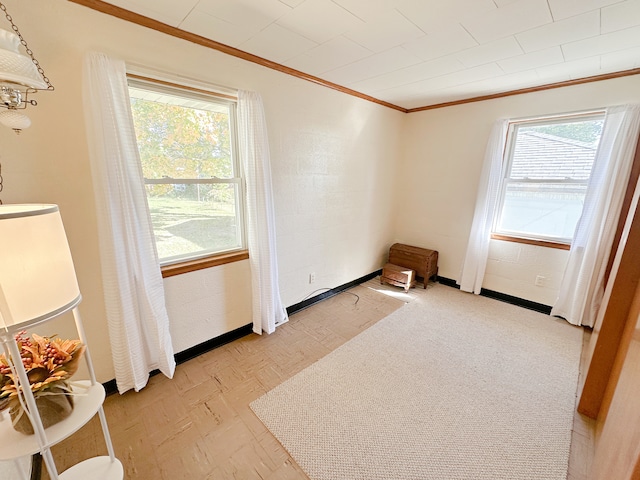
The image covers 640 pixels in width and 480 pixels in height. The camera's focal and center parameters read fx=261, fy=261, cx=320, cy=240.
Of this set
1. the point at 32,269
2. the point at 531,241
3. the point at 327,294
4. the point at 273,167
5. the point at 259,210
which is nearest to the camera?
the point at 32,269

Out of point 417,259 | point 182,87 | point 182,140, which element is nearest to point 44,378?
point 182,140

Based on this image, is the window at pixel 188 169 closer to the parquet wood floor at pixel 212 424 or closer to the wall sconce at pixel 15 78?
the wall sconce at pixel 15 78

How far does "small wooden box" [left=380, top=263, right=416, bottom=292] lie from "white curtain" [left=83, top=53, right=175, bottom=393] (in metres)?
2.67

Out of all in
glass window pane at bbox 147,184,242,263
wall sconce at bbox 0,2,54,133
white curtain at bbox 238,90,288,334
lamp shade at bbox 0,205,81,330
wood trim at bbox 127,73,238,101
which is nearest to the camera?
lamp shade at bbox 0,205,81,330

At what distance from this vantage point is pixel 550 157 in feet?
9.05

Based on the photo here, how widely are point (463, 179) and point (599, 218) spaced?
130cm

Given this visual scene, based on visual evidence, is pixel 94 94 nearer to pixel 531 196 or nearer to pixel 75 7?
pixel 75 7

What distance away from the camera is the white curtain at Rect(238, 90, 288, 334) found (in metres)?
2.04

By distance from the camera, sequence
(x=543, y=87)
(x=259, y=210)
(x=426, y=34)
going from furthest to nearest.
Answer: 1. (x=543, y=87)
2. (x=259, y=210)
3. (x=426, y=34)

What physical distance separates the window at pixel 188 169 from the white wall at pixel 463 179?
8.51 ft

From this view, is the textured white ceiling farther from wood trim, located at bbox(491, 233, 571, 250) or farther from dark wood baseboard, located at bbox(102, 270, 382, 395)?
dark wood baseboard, located at bbox(102, 270, 382, 395)

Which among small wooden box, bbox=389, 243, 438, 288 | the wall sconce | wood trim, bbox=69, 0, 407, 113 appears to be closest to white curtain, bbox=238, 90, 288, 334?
wood trim, bbox=69, 0, 407, 113

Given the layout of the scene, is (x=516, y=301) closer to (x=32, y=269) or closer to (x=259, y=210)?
(x=259, y=210)

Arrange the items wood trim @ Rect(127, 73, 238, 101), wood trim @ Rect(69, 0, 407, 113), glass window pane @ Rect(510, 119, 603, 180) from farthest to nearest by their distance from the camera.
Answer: glass window pane @ Rect(510, 119, 603, 180) → wood trim @ Rect(127, 73, 238, 101) → wood trim @ Rect(69, 0, 407, 113)
